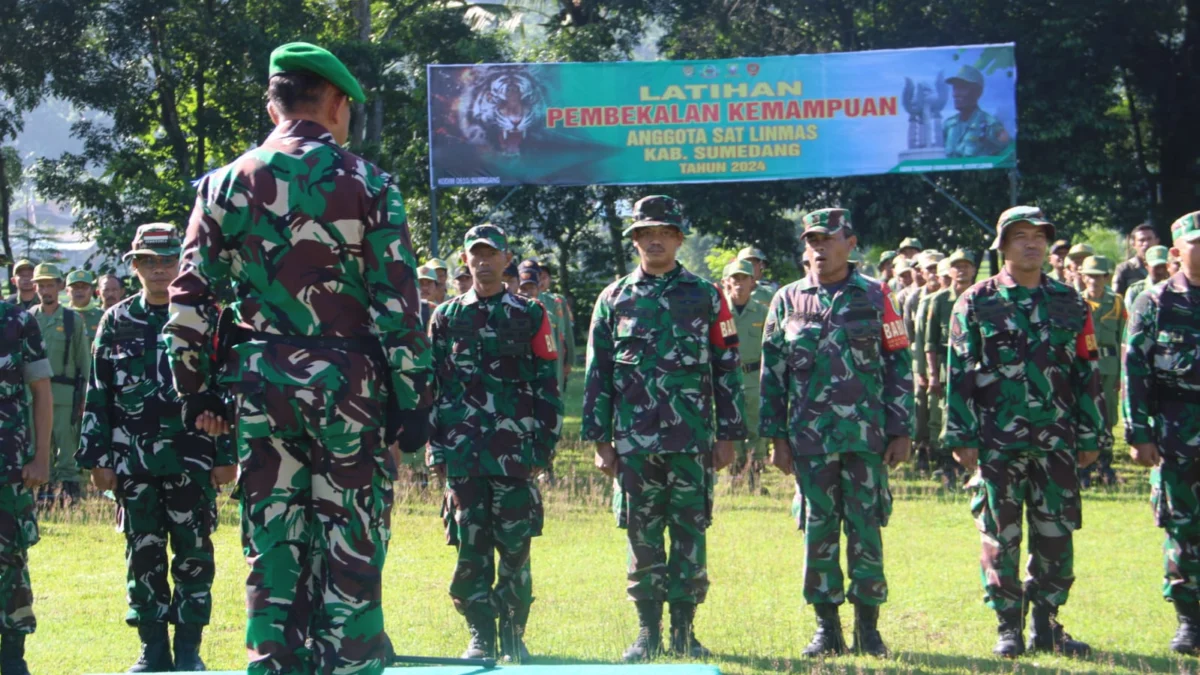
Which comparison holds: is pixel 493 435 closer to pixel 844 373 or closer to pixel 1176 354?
pixel 844 373

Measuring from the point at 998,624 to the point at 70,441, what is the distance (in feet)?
32.9

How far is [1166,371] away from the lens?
290 inches

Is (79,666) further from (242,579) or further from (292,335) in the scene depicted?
(292,335)

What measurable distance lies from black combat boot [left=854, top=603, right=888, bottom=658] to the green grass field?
0.39ft

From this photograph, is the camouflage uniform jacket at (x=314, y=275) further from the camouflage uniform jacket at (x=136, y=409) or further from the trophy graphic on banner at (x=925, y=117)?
the trophy graphic on banner at (x=925, y=117)

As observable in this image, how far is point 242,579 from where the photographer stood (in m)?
9.93

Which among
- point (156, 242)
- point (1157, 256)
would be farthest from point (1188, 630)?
point (1157, 256)

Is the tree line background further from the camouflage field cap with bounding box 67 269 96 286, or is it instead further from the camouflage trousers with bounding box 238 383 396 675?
the camouflage trousers with bounding box 238 383 396 675

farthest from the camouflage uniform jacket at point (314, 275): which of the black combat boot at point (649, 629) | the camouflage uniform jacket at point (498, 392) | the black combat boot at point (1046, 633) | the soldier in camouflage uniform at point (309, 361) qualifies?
the black combat boot at point (1046, 633)

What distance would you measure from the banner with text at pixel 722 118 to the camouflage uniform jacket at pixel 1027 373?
11.6 meters

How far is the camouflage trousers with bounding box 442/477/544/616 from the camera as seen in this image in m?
7.47

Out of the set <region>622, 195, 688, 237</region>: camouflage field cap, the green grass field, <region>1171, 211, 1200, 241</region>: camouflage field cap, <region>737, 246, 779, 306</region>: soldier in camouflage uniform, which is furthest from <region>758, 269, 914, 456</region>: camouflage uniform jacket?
<region>737, 246, 779, 306</region>: soldier in camouflage uniform

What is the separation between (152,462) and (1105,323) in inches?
417

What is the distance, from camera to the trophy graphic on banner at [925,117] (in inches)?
726
